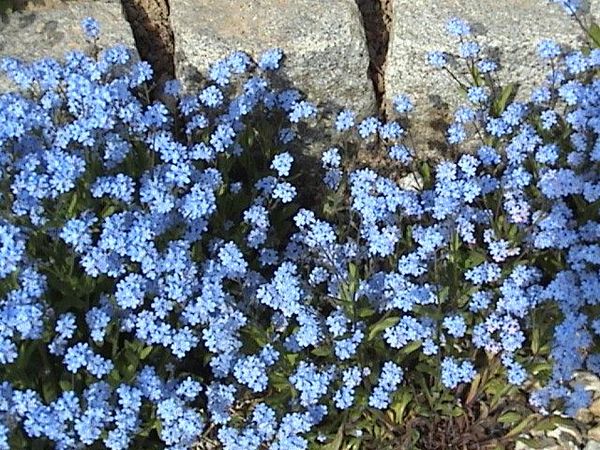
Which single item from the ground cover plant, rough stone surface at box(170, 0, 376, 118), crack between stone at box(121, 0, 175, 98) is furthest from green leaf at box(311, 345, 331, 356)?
crack between stone at box(121, 0, 175, 98)

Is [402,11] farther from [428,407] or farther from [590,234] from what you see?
[428,407]

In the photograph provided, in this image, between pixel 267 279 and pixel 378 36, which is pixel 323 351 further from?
pixel 378 36

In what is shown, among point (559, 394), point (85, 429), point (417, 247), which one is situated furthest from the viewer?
point (417, 247)

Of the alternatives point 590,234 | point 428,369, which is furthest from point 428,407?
point 590,234

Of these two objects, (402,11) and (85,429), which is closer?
(85,429)

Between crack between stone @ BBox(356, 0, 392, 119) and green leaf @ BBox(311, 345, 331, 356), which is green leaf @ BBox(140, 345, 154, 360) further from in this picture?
crack between stone @ BBox(356, 0, 392, 119)

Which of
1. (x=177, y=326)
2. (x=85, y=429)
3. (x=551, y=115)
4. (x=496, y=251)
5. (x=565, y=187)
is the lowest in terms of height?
(x=85, y=429)

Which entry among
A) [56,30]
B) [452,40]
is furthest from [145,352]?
[452,40]

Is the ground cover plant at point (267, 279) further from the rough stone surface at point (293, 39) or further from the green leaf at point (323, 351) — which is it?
the rough stone surface at point (293, 39)
